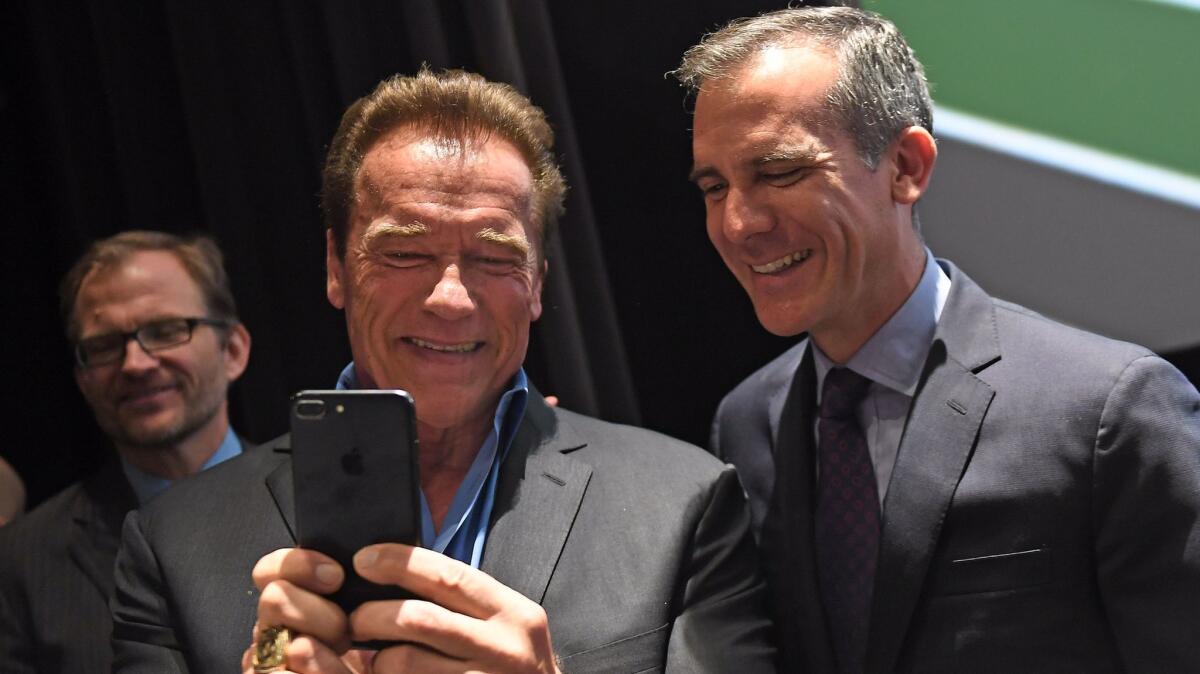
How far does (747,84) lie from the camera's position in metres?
1.65

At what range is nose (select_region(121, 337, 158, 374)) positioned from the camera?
6.84 feet

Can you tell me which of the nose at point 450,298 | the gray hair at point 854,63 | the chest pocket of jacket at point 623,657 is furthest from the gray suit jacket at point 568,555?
the gray hair at point 854,63

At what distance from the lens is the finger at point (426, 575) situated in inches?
45.5

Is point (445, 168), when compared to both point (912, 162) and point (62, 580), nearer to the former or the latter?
point (912, 162)

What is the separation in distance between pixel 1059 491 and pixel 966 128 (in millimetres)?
636

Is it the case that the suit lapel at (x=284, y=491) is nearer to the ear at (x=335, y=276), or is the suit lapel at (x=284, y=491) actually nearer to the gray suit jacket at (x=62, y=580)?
the ear at (x=335, y=276)

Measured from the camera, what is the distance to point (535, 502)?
1.65 m

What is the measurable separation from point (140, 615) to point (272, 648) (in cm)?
53

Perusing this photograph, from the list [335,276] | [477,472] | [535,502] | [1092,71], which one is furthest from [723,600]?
[1092,71]

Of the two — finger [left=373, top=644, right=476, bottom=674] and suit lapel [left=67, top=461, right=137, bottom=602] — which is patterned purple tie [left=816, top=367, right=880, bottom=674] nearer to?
finger [left=373, top=644, right=476, bottom=674]

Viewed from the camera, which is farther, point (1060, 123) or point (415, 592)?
point (1060, 123)

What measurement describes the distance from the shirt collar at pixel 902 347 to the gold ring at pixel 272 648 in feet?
2.94

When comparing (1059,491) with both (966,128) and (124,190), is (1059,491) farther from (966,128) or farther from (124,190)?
(124,190)

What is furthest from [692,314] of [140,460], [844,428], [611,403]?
[140,460]
